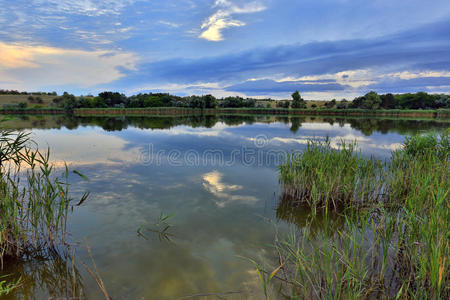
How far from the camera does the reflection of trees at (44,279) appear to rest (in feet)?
12.1

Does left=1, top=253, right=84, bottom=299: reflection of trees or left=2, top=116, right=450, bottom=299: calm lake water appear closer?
left=1, top=253, right=84, bottom=299: reflection of trees

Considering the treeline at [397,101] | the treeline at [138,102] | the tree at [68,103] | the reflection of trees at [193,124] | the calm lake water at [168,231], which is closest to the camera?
the calm lake water at [168,231]

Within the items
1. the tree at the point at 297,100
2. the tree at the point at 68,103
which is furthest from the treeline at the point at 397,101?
the tree at the point at 68,103

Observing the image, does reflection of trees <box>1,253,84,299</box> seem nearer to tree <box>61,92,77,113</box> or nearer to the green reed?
the green reed

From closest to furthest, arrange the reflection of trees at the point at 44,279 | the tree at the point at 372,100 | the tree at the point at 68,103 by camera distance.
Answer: the reflection of trees at the point at 44,279 → the tree at the point at 68,103 → the tree at the point at 372,100

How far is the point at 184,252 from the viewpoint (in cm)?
496

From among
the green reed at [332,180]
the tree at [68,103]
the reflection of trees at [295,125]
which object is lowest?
the green reed at [332,180]

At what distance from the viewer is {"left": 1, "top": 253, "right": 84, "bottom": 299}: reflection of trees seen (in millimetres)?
3689

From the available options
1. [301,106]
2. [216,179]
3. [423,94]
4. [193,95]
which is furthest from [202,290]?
[423,94]

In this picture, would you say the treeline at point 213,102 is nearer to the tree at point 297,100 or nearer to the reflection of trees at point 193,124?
the tree at point 297,100

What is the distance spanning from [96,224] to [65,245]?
1106 millimetres

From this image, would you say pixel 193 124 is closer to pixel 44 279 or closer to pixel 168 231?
pixel 168 231

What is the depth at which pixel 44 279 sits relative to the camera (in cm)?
399

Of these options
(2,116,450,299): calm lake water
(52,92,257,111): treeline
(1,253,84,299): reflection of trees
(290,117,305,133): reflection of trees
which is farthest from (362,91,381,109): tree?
(1,253,84,299): reflection of trees
